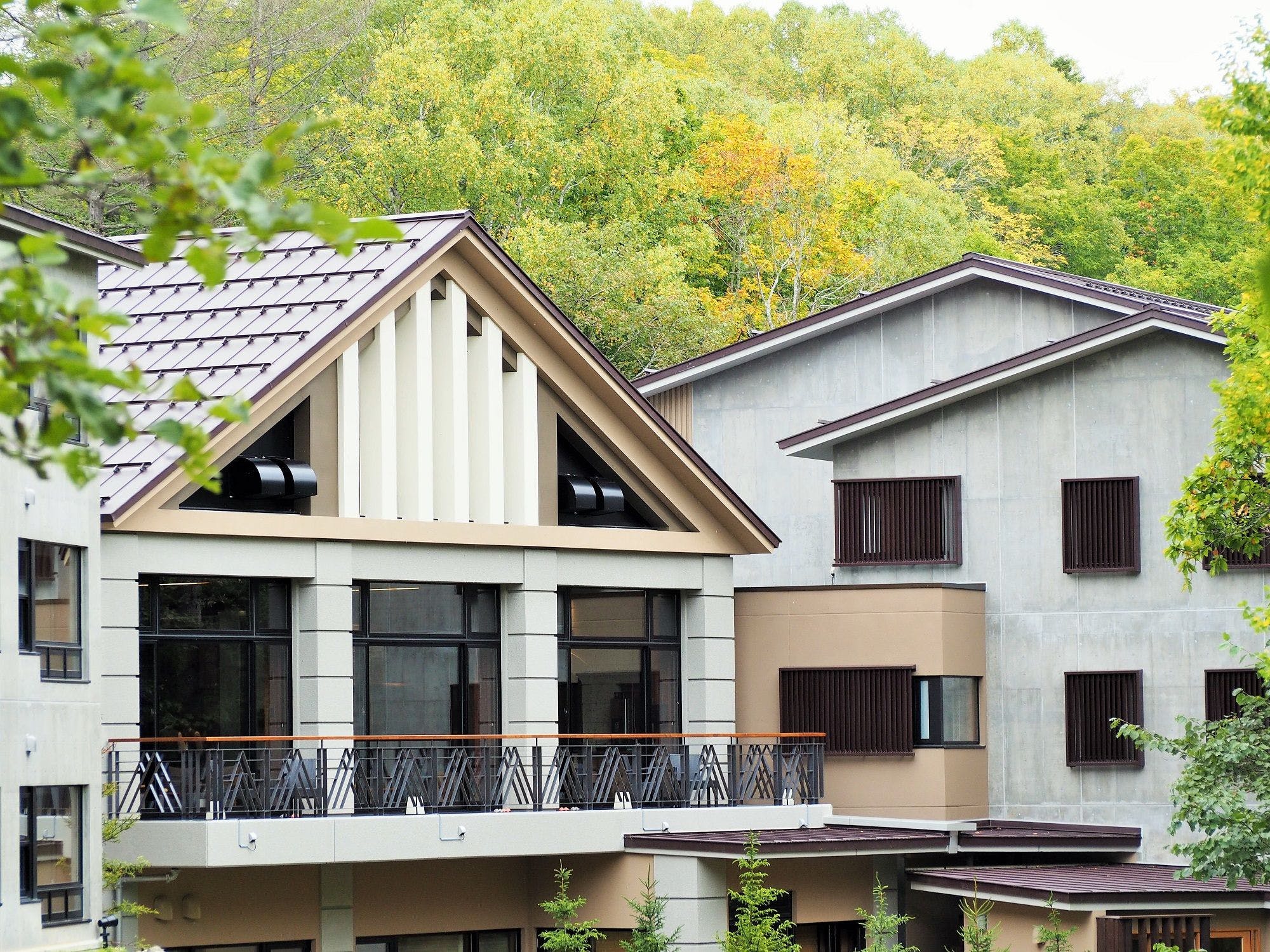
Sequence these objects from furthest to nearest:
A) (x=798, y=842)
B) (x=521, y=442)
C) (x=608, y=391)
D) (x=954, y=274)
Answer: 1. (x=954, y=274)
2. (x=608, y=391)
3. (x=521, y=442)
4. (x=798, y=842)

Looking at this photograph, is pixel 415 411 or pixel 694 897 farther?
pixel 415 411

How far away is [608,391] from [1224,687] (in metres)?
9.92

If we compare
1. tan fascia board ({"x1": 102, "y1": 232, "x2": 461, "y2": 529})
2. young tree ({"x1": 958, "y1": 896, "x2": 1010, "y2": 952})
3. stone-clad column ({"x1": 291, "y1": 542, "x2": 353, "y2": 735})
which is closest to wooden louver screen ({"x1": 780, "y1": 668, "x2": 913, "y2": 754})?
young tree ({"x1": 958, "y1": 896, "x2": 1010, "y2": 952})

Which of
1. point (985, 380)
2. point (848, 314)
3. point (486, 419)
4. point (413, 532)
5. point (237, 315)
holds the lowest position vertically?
point (413, 532)

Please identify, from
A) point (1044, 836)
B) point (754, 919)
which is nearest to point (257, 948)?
point (754, 919)

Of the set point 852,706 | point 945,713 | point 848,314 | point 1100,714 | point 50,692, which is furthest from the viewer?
point 848,314

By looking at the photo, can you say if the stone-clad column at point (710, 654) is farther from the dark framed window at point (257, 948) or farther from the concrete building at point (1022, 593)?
the dark framed window at point (257, 948)

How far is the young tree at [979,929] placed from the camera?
26.0 m

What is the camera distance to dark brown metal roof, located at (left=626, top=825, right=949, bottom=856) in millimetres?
27672

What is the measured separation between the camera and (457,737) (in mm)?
26906

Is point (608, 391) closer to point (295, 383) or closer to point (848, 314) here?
point (295, 383)

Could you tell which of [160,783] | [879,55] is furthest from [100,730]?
[879,55]

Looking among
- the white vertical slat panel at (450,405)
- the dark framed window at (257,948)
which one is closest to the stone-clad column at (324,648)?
the white vertical slat panel at (450,405)

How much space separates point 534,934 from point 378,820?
4.36 m
